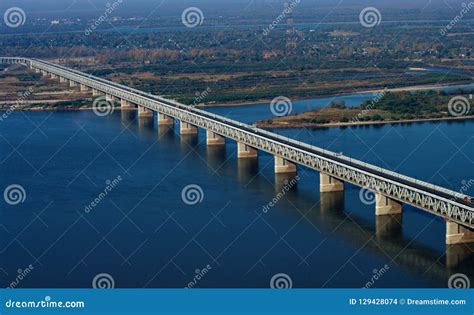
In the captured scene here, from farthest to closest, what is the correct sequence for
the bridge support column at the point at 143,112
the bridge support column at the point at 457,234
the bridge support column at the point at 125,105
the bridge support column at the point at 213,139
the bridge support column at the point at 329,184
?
the bridge support column at the point at 125,105, the bridge support column at the point at 143,112, the bridge support column at the point at 213,139, the bridge support column at the point at 329,184, the bridge support column at the point at 457,234

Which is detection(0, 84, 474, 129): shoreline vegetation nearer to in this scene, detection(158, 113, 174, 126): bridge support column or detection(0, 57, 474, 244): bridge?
detection(0, 57, 474, 244): bridge

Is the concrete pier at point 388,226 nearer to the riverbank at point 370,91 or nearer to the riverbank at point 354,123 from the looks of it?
the riverbank at point 354,123

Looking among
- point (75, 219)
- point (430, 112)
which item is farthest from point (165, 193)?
point (430, 112)

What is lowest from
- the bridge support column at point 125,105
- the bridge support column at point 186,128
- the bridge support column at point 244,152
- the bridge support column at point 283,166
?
the bridge support column at point 283,166

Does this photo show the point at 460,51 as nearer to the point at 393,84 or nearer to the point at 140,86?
the point at 393,84

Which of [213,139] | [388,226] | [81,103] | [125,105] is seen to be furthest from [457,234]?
[81,103]

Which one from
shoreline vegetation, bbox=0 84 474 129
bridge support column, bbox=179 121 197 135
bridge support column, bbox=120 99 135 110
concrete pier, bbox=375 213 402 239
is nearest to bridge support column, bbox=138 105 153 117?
bridge support column, bbox=120 99 135 110

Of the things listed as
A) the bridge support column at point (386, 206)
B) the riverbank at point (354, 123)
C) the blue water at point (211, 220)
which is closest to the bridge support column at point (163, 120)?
the riverbank at point (354, 123)

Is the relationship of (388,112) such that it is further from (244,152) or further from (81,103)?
(81,103)
